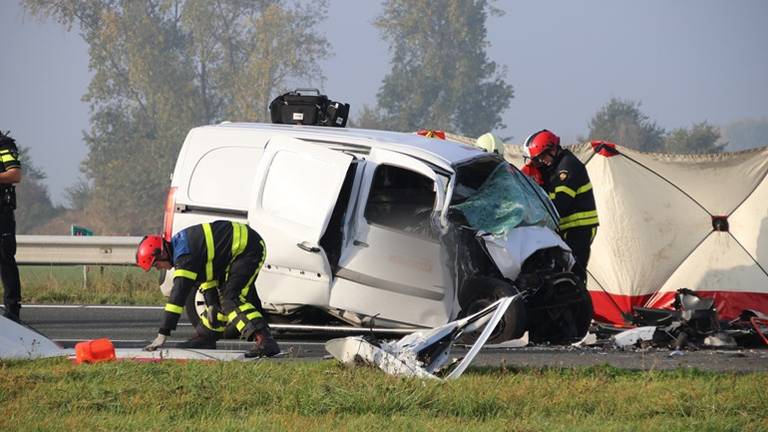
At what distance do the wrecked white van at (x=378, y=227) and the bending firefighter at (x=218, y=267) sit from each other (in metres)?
0.67

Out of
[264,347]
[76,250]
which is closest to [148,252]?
[264,347]

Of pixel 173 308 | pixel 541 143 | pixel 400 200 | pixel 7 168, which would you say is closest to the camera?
pixel 173 308

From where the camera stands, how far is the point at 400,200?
1080cm

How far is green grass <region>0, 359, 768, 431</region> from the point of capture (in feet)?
22.3

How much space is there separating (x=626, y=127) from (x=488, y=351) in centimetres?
3417

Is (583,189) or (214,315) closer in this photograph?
(214,315)

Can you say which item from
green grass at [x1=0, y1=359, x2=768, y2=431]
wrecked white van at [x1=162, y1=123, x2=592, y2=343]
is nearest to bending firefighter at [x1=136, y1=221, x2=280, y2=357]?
wrecked white van at [x1=162, y1=123, x2=592, y2=343]

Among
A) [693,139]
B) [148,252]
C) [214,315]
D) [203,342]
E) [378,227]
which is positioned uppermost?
[693,139]

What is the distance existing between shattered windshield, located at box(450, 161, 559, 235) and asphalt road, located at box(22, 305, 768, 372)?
1020mm

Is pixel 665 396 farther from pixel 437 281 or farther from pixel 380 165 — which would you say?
pixel 380 165

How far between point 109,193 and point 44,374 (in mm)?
35403

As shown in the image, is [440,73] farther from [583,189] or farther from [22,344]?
[22,344]

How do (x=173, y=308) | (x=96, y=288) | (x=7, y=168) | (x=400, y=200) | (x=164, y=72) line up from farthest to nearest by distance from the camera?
(x=164, y=72) < (x=96, y=288) < (x=7, y=168) < (x=400, y=200) < (x=173, y=308)

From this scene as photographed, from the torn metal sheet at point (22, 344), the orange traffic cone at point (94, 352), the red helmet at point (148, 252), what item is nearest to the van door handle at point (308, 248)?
the red helmet at point (148, 252)
